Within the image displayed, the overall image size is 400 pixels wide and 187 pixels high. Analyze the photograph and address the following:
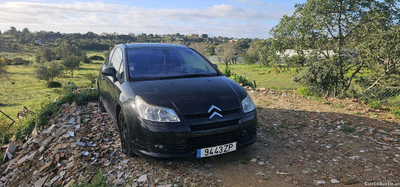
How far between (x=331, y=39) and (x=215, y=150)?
40.1 feet

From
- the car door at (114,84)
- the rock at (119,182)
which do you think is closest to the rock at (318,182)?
the rock at (119,182)

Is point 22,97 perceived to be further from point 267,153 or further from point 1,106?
point 267,153

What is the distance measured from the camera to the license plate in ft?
11.2

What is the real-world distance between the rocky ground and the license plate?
0.32 meters

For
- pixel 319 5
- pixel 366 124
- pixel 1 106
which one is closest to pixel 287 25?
pixel 319 5

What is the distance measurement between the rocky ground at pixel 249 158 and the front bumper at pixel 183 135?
1.25 feet

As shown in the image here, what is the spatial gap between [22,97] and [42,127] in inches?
1400

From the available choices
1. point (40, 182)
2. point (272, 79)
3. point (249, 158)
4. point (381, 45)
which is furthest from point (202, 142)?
point (272, 79)

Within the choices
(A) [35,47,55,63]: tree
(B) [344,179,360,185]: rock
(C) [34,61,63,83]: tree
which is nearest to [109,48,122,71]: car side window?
(B) [344,179,360,185]: rock

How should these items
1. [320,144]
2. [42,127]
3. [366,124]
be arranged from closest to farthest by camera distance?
[320,144] → [366,124] → [42,127]

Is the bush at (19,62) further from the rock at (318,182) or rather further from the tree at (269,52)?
the rock at (318,182)

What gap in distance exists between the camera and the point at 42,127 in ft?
22.6

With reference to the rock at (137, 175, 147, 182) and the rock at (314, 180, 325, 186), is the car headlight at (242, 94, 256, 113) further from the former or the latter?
the rock at (137, 175, 147, 182)

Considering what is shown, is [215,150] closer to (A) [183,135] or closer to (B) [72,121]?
(A) [183,135]
